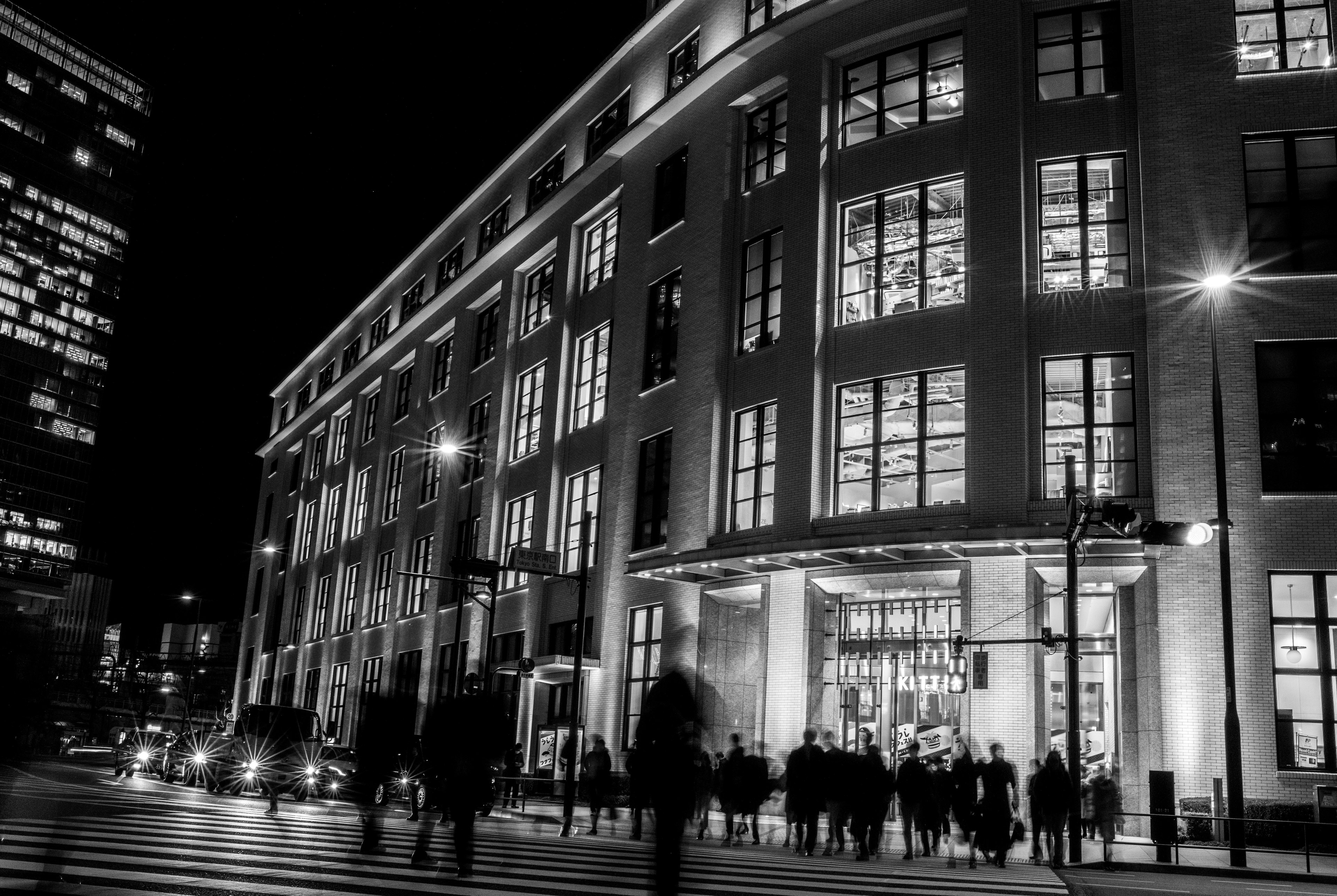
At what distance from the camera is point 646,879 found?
12.4m

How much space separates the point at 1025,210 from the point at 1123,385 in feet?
15.3

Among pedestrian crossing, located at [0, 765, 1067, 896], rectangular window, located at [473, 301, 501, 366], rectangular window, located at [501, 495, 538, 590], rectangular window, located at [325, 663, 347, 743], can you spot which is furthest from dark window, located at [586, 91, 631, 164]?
rectangular window, located at [325, 663, 347, 743]

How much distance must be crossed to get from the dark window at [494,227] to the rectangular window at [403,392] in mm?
9814

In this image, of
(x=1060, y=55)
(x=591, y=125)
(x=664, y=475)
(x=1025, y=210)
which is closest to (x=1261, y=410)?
(x=1025, y=210)

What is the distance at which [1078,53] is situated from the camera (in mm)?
27594

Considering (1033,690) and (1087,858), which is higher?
(1033,690)

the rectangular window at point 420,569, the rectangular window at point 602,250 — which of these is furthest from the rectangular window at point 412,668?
the rectangular window at point 602,250

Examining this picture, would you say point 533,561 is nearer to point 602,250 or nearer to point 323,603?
point 602,250

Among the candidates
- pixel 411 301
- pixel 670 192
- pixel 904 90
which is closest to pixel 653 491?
pixel 670 192

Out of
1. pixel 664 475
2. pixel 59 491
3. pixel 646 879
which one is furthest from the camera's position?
pixel 59 491

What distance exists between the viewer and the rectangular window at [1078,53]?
27.1 meters

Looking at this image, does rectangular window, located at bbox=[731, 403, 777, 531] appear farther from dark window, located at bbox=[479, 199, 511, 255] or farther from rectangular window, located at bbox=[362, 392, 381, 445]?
rectangular window, located at bbox=[362, 392, 381, 445]

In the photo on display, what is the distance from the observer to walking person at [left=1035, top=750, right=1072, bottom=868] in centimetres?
1875

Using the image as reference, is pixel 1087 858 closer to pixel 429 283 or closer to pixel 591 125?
pixel 591 125
